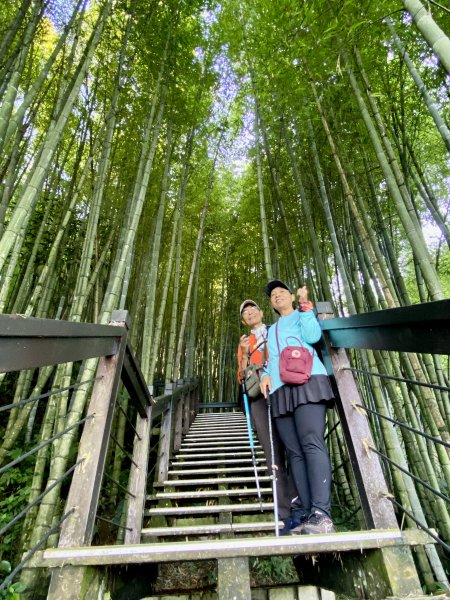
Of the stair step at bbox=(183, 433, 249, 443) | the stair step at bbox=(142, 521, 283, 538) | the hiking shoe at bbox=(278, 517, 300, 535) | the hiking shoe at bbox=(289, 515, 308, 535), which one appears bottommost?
the stair step at bbox=(142, 521, 283, 538)

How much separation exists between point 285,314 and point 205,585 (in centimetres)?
155

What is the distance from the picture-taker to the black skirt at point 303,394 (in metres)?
1.53

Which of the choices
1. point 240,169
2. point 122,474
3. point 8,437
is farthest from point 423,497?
point 240,169

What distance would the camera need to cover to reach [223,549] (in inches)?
35.5

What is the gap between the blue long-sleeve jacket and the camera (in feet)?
5.37

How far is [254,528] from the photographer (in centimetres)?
178

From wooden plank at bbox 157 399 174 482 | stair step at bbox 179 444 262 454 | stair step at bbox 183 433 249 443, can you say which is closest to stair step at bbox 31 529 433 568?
wooden plank at bbox 157 399 174 482

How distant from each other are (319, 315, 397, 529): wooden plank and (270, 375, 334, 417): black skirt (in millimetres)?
44

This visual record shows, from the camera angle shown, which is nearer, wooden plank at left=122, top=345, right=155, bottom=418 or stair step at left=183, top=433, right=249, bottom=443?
wooden plank at left=122, top=345, right=155, bottom=418

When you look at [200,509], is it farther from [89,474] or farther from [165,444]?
[89,474]

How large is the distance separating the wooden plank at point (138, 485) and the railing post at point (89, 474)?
2.25 ft

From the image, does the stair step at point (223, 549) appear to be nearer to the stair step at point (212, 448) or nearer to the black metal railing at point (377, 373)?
the black metal railing at point (377, 373)

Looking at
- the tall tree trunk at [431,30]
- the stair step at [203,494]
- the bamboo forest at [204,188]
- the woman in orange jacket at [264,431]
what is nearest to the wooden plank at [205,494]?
the stair step at [203,494]

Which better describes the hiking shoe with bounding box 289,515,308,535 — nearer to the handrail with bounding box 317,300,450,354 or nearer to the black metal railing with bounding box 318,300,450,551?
the black metal railing with bounding box 318,300,450,551
